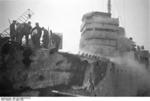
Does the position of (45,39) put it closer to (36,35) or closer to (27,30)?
(36,35)

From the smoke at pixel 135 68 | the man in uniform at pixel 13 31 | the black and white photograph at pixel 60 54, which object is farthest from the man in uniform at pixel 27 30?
the smoke at pixel 135 68

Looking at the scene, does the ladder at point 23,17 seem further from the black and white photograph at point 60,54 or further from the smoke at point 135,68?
the smoke at point 135,68

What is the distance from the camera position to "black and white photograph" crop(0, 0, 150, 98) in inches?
130

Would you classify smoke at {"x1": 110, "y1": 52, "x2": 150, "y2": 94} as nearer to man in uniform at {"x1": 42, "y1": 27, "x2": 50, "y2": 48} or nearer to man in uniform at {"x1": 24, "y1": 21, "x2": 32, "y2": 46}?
man in uniform at {"x1": 42, "y1": 27, "x2": 50, "y2": 48}

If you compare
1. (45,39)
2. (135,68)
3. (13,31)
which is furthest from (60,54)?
(135,68)

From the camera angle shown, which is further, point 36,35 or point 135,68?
point 135,68

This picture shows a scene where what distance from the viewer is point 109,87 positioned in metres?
3.54

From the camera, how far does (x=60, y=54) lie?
365cm

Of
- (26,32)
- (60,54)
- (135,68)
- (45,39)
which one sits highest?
(26,32)

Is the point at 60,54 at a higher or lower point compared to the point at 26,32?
lower

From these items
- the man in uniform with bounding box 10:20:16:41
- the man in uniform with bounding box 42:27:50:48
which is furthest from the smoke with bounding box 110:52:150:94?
the man in uniform with bounding box 10:20:16:41

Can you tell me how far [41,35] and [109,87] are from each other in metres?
1.51

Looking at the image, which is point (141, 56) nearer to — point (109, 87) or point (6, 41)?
point (109, 87)

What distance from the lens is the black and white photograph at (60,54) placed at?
331 centimetres
